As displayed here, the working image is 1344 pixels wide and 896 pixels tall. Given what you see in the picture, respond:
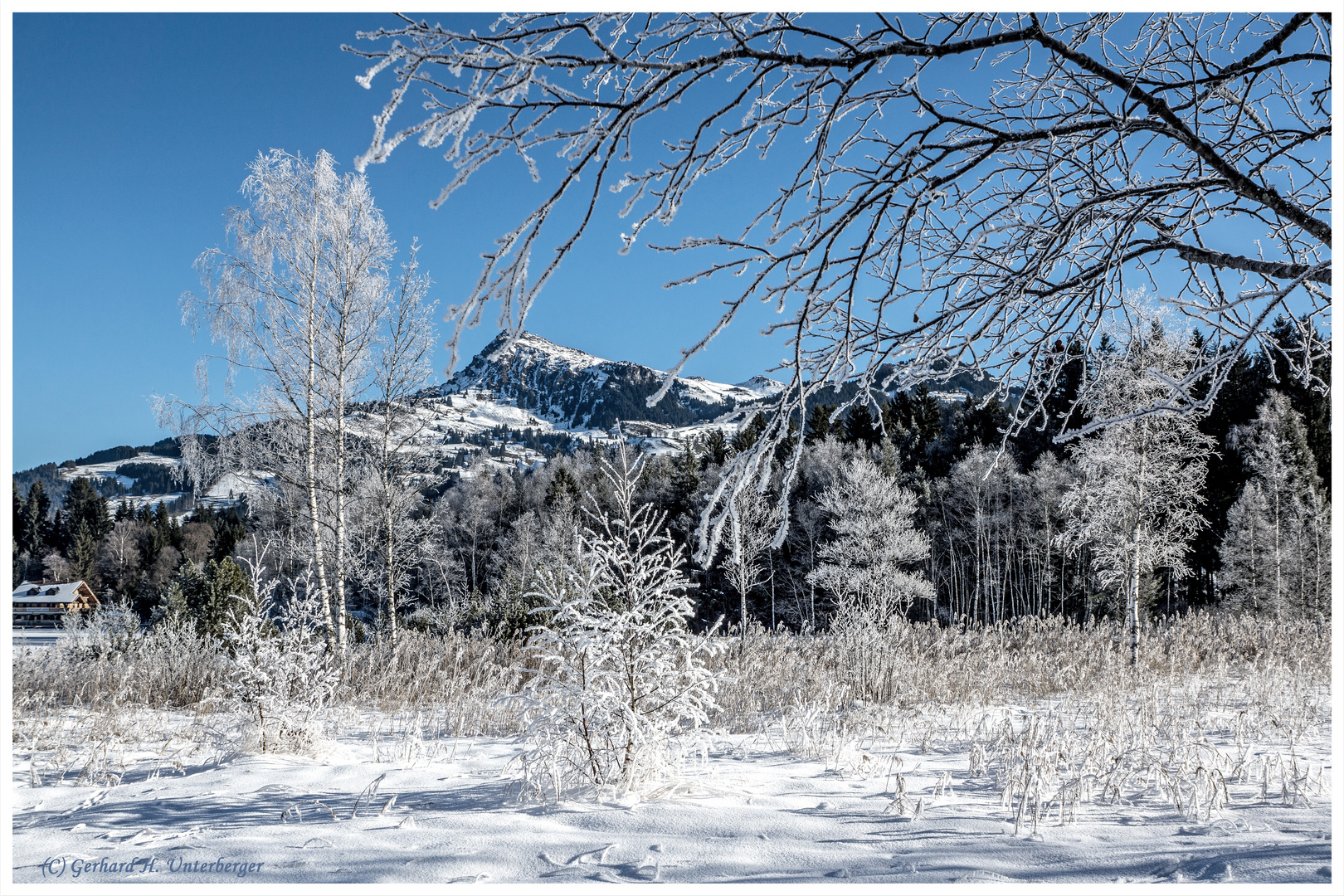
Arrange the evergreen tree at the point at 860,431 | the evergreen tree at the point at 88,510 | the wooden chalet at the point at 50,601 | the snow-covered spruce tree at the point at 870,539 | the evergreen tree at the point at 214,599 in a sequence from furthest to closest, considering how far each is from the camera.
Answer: the evergreen tree at the point at 88,510, the wooden chalet at the point at 50,601, the evergreen tree at the point at 860,431, the snow-covered spruce tree at the point at 870,539, the evergreen tree at the point at 214,599

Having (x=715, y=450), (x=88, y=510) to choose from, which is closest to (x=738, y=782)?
(x=715, y=450)

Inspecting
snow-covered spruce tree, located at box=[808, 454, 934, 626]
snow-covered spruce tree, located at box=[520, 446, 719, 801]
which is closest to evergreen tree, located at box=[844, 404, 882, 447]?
snow-covered spruce tree, located at box=[808, 454, 934, 626]

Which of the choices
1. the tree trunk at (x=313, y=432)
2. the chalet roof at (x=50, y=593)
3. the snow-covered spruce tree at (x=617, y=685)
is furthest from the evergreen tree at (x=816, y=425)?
the chalet roof at (x=50, y=593)

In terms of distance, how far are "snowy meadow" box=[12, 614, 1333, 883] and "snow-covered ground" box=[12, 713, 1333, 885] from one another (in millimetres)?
15

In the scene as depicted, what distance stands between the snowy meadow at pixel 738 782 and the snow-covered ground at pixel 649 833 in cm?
2

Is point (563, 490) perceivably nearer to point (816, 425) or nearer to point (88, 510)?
point (816, 425)

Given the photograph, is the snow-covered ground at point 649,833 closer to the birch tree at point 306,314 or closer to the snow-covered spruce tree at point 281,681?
the snow-covered spruce tree at point 281,681

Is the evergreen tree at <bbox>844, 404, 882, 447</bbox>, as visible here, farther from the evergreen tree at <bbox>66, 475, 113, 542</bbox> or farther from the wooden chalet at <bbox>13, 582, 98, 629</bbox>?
the evergreen tree at <bbox>66, 475, 113, 542</bbox>

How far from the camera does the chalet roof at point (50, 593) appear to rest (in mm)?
43844

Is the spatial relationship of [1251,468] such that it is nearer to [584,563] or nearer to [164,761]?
[584,563]

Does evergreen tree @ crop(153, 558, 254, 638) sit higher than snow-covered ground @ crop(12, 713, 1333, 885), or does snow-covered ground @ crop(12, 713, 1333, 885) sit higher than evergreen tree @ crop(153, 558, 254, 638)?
snow-covered ground @ crop(12, 713, 1333, 885)

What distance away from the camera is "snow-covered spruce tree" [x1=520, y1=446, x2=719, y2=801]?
3162 millimetres

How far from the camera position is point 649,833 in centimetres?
254

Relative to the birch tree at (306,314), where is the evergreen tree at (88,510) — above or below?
below
